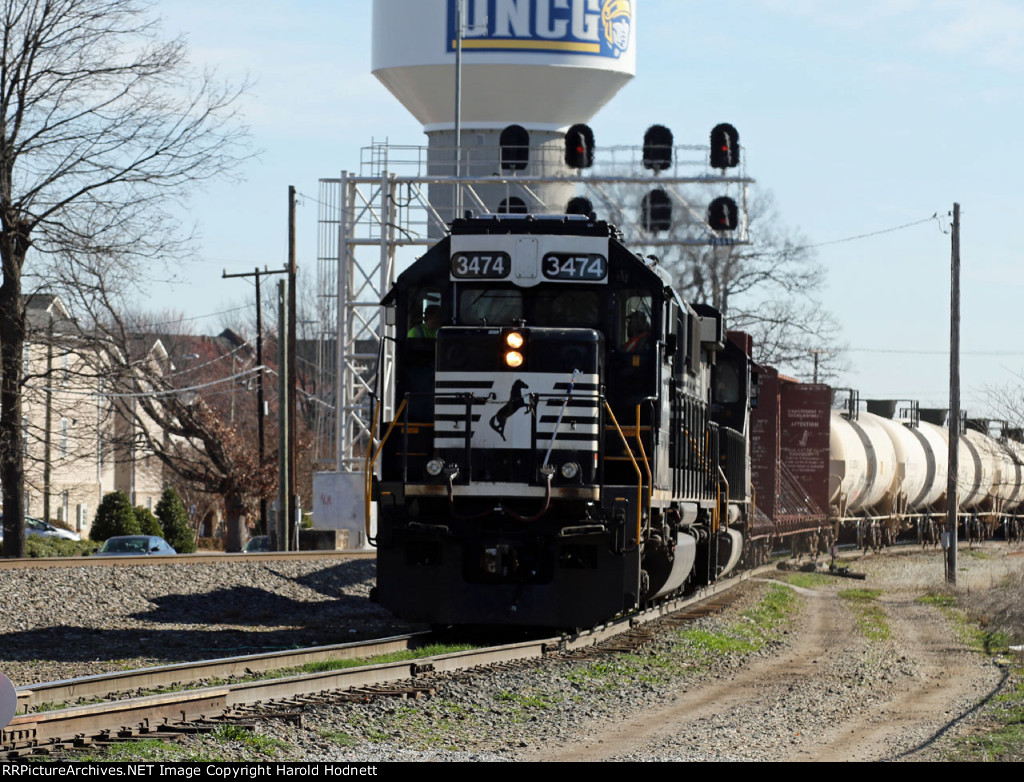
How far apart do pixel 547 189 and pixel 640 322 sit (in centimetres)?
2886

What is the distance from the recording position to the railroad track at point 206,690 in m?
8.73

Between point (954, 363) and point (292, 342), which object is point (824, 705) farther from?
point (292, 342)

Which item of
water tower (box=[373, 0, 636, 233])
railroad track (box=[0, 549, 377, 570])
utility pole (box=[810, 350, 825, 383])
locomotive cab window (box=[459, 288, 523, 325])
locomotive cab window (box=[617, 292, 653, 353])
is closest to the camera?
locomotive cab window (box=[459, 288, 523, 325])

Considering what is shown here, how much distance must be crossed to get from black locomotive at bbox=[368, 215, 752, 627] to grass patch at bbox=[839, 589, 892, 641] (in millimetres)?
5263

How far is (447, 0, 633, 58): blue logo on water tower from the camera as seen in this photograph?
138ft

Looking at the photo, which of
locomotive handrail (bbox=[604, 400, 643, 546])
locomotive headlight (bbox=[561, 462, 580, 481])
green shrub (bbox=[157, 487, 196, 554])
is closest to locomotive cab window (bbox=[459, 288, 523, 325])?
locomotive handrail (bbox=[604, 400, 643, 546])

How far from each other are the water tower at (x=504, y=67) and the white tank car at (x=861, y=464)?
35.1 ft

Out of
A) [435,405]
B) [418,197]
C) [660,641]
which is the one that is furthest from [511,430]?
[418,197]

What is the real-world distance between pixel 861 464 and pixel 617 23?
15.5 m

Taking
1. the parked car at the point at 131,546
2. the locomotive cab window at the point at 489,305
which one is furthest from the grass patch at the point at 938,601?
the parked car at the point at 131,546

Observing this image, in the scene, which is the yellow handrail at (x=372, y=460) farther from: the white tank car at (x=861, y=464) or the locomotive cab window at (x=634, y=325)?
the white tank car at (x=861, y=464)

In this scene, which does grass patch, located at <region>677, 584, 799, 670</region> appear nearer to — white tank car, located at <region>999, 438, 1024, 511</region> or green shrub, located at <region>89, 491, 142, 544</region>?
green shrub, located at <region>89, 491, 142, 544</region>

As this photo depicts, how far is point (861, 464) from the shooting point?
38.8m

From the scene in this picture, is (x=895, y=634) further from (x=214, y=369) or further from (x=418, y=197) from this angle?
(x=214, y=369)
